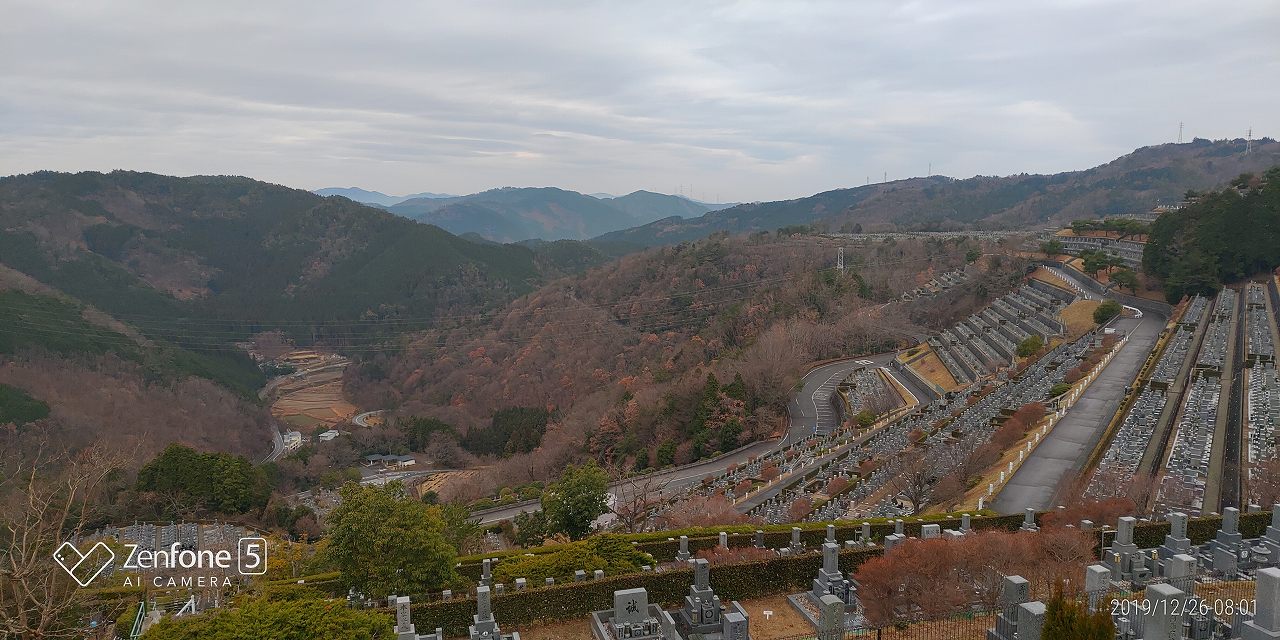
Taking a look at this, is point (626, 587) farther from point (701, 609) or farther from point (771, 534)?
point (771, 534)

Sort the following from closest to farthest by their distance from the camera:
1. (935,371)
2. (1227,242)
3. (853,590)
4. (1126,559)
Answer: (1126,559), (853,590), (1227,242), (935,371)

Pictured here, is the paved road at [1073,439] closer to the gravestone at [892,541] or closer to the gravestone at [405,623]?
the gravestone at [892,541]

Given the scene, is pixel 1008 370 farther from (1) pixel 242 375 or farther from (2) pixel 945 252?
(1) pixel 242 375

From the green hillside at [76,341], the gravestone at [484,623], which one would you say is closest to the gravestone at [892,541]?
the gravestone at [484,623]

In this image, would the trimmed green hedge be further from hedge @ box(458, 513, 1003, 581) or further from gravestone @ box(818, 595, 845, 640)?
gravestone @ box(818, 595, 845, 640)

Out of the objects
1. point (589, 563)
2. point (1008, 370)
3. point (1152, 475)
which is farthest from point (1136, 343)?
point (589, 563)

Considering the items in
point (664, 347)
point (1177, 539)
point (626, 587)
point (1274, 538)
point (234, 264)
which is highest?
point (234, 264)

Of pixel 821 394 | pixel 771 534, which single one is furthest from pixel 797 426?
pixel 771 534

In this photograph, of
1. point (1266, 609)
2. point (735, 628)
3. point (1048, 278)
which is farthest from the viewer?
point (1048, 278)

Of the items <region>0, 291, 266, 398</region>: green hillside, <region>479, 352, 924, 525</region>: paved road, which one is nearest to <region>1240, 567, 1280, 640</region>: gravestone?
<region>479, 352, 924, 525</region>: paved road
